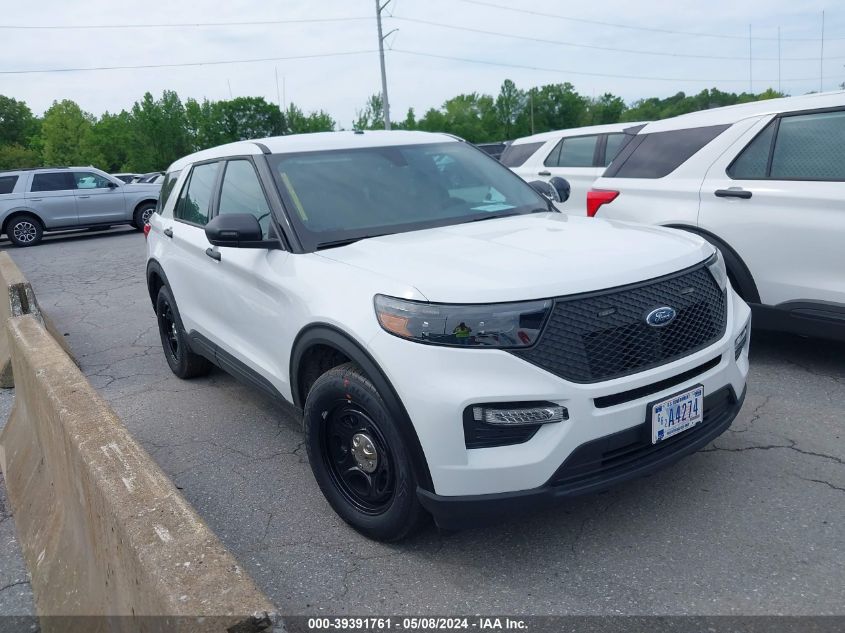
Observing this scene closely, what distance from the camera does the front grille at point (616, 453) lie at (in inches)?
107

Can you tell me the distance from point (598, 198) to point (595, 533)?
3448 millimetres

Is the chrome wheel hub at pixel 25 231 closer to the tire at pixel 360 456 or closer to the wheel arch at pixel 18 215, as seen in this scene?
the wheel arch at pixel 18 215

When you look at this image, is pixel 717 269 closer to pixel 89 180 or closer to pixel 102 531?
pixel 102 531

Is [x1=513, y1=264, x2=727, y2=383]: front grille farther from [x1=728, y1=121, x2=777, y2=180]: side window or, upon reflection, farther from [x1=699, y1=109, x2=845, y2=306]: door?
[x1=728, y1=121, x2=777, y2=180]: side window

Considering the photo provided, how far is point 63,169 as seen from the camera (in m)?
18.3

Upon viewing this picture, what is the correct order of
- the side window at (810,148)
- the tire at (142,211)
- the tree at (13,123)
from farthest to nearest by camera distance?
the tree at (13,123), the tire at (142,211), the side window at (810,148)

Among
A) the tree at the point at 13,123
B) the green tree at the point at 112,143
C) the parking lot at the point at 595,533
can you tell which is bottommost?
the parking lot at the point at 595,533

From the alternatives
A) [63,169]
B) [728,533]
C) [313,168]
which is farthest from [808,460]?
[63,169]

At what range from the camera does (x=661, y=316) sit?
9.52ft

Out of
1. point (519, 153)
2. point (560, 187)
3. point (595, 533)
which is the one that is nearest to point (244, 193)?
point (560, 187)

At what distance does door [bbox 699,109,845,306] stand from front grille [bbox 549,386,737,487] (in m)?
2.00

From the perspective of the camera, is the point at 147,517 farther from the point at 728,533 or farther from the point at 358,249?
the point at 728,533

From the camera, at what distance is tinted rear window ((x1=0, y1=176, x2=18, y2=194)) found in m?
17.9

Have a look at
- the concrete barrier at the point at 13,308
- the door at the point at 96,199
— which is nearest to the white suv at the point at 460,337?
the concrete barrier at the point at 13,308
